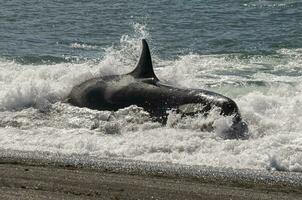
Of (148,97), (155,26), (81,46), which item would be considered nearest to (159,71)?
(148,97)

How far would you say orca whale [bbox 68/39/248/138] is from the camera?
13.2 meters

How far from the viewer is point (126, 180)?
876cm

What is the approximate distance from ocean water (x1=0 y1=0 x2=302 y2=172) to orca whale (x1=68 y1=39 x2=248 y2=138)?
25 cm

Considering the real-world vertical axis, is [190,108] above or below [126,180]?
below

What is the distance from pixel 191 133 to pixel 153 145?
3.42ft

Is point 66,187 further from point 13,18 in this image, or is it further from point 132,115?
point 13,18

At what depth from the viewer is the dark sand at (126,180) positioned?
26.1 feet

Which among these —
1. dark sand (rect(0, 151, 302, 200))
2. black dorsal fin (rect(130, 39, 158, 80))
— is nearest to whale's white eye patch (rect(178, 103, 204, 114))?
black dorsal fin (rect(130, 39, 158, 80))

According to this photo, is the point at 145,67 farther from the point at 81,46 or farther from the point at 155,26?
the point at 155,26

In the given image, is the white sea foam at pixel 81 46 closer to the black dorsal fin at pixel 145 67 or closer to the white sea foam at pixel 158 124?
the white sea foam at pixel 158 124

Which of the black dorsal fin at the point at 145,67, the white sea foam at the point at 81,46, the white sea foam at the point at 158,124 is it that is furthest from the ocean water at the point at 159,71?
the black dorsal fin at the point at 145,67

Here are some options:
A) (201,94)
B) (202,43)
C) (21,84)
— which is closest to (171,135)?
(201,94)

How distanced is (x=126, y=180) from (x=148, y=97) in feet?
18.6

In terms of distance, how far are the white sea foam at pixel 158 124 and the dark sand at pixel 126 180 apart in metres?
0.90
